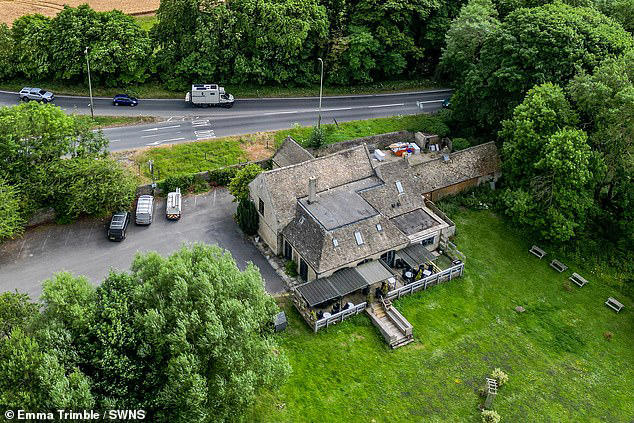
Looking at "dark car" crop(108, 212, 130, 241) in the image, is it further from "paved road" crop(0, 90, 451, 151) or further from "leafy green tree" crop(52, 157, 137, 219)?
"paved road" crop(0, 90, 451, 151)

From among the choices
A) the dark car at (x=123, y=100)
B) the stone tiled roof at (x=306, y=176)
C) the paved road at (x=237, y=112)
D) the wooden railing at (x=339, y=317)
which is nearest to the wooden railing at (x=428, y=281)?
the wooden railing at (x=339, y=317)

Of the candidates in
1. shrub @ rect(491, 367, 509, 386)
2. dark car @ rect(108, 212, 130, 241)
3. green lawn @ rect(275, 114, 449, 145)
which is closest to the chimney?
dark car @ rect(108, 212, 130, 241)

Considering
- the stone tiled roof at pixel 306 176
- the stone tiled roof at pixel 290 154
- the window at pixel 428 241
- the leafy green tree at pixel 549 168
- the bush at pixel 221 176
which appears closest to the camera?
the stone tiled roof at pixel 306 176

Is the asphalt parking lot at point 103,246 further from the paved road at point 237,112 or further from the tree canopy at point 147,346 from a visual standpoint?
the paved road at point 237,112

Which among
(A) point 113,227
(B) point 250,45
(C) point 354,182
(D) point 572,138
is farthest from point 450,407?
(B) point 250,45

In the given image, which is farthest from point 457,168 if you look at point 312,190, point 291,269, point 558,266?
point 291,269

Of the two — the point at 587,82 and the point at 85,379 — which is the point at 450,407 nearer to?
the point at 85,379

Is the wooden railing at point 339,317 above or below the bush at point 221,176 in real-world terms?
below

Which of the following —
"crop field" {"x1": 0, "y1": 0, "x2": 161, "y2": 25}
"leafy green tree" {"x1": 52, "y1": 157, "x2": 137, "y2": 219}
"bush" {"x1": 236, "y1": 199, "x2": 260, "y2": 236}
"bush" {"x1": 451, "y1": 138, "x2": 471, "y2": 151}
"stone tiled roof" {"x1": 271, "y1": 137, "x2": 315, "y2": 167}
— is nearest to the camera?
"leafy green tree" {"x1": 52, "y1": 157, "x2": 137, "y2": 219}
